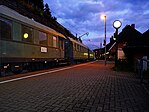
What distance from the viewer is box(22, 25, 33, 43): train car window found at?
45.4 feet

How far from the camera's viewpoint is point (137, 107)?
18.8 feet

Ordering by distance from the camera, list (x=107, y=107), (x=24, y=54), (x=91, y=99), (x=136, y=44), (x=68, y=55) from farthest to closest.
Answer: (x=68, y=55) → (x=136, y=44) → (x=24, y=54) → (x=91, y=99) → (x=107, y=107)

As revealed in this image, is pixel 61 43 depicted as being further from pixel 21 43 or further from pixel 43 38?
pixel 21 43

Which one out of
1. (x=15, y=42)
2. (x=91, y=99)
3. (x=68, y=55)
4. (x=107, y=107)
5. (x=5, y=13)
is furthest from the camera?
(x=68, y=55)

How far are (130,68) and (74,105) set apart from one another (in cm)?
1398

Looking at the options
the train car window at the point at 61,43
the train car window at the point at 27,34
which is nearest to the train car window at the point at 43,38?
the train car window at the point at 27,34

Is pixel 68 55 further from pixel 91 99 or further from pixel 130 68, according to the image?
pixel 91 99

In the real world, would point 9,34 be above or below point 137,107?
Answer: above

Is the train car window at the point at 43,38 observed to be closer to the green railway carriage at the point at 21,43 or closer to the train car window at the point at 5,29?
the green railway carriage at the point at 21,43

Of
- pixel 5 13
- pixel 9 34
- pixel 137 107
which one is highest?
pixel 5 13

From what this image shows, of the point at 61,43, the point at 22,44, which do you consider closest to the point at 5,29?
the point at 22,44

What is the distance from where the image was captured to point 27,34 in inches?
566

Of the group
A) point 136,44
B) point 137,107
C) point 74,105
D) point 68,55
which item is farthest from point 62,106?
point 68,55

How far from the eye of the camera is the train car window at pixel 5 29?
11492 mm
